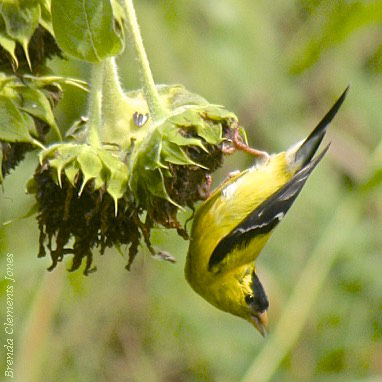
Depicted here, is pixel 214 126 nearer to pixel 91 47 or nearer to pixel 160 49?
pixel 91 47

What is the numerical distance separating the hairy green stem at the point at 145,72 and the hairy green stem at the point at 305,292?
148cm

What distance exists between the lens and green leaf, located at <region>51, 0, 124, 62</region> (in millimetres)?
1773

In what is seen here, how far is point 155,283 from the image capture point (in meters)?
4.06

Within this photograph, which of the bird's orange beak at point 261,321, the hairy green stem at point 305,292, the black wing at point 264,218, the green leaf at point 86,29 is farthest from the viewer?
the bird's orange beak at point 261,321

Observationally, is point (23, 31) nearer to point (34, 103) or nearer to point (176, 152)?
point (34, 103)

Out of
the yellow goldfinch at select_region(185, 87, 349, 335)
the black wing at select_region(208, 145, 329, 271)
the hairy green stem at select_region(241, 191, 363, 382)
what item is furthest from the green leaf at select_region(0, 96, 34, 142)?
the hairy green stem at select_region(241, 191, 363, 382)

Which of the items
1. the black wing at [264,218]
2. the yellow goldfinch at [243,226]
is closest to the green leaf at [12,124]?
the yellow goldfinch at [243,226]

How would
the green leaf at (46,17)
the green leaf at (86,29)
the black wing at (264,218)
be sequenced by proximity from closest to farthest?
the green leaf at (86,29) → the green leaf at (46,17) → the black wing at (264,218)

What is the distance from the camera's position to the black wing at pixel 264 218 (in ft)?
10.0

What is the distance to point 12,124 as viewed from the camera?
1.87 meters

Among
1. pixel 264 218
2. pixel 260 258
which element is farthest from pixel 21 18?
pixel 260 258

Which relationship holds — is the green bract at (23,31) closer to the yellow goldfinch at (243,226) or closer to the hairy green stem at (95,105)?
the hairy green stem at (95,105)

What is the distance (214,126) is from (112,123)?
0.24m

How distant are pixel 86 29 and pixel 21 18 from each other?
15cm
